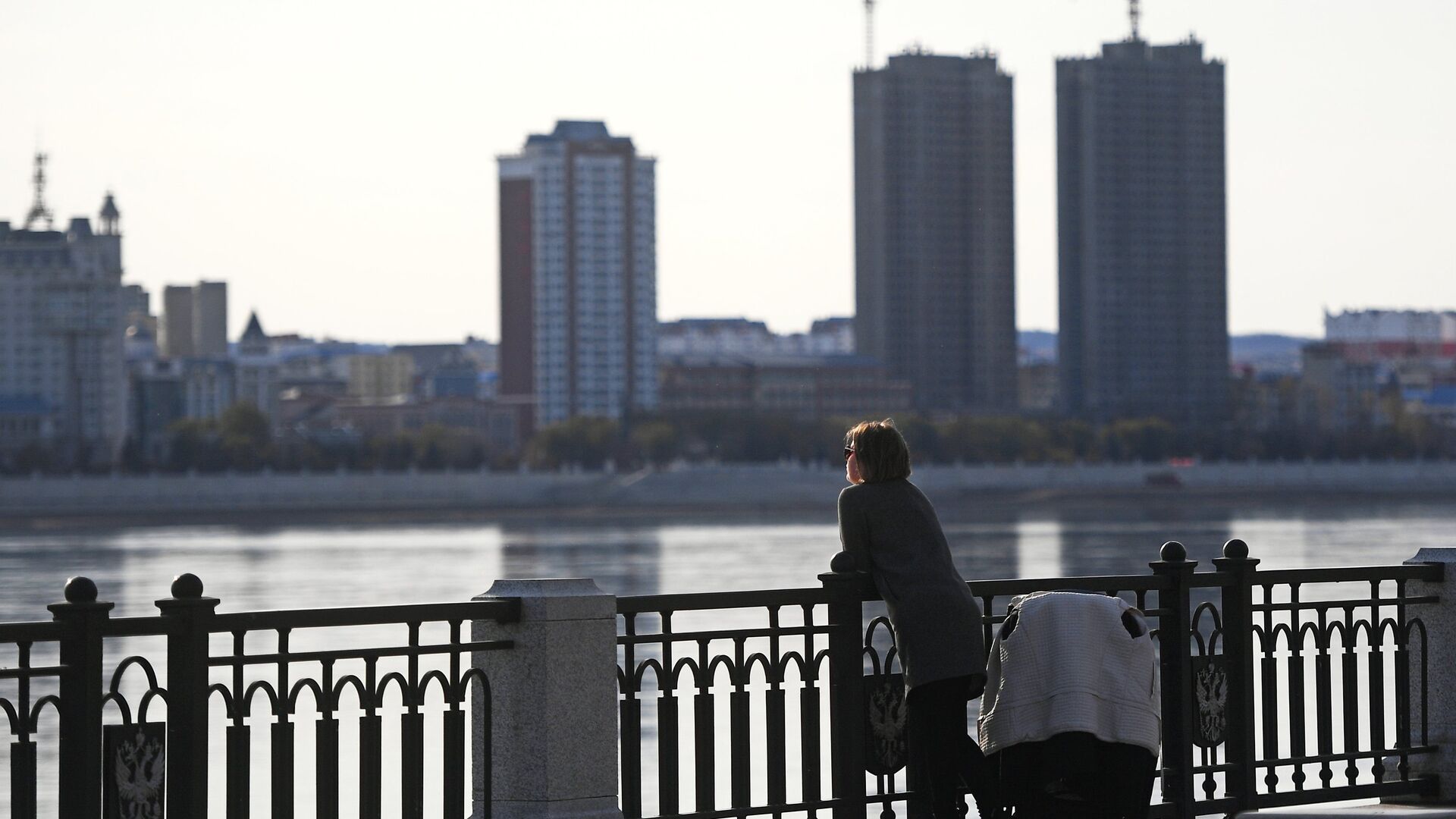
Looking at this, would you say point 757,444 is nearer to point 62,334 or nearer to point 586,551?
point 62,334

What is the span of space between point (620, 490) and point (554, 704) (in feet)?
353

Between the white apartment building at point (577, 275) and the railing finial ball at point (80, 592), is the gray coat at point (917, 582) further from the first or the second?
the white apartment building at point (577, 275)

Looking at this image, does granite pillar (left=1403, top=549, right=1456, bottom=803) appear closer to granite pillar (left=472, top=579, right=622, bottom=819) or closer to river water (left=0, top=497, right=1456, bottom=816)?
granite pillar (left=472, top=579, right=622, bottom=819)

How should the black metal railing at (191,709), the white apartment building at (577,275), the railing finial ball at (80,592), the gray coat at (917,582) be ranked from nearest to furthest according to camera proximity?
the railing finial ball at (80,592) → the black metal railing at (191,709) → the gray coat at (917,582) → the white apartment building at (577,275)

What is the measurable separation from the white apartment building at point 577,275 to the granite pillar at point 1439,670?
156 metres

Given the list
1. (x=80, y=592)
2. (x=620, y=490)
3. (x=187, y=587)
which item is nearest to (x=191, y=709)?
(x=187, y=587)

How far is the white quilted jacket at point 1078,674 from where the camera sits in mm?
6176

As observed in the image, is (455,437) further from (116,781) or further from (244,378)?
(116,781)

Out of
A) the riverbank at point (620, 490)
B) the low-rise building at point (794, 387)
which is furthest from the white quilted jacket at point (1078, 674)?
the low-rise building at point (794, 387)

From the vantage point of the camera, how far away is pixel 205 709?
20.7 feet

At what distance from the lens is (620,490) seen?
374ft

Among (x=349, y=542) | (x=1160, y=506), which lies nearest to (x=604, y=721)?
(x=349, y=542)

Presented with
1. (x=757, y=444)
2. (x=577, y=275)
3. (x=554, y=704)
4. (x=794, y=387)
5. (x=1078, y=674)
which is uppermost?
(x=577, y=275)

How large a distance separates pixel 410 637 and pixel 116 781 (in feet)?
3.26
